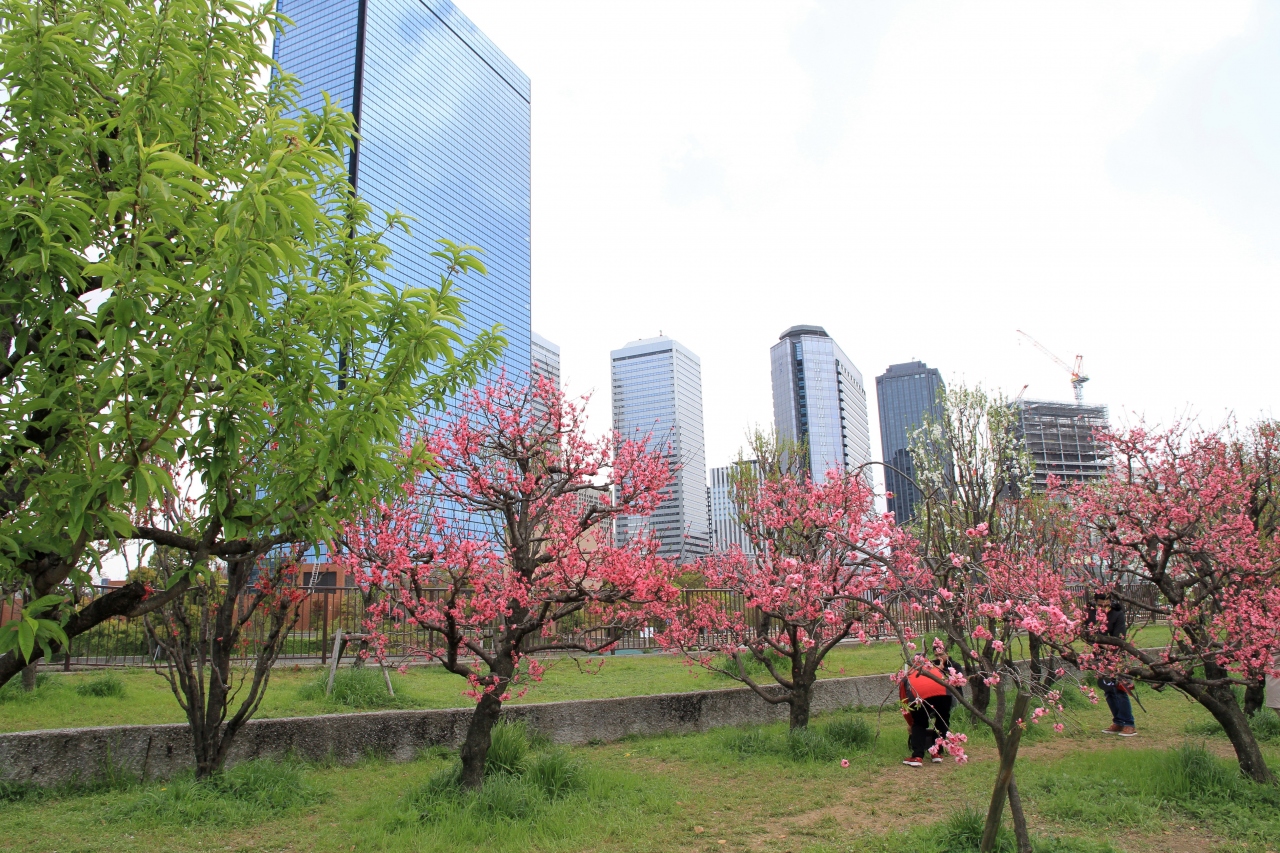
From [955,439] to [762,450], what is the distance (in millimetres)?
6364

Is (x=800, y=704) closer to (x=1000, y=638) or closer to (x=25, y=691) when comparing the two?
(x=1000, y=638)

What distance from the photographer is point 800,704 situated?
8914mm

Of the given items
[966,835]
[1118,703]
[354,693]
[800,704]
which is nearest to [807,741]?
[800,704]

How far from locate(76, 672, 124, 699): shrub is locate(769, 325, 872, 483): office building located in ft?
215

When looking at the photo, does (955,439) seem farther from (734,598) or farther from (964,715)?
(734,598)

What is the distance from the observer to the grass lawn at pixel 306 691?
24.8 feet

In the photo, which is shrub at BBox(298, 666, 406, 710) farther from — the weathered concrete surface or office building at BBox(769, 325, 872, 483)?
office building at BBox(769, 325, 872, 483)

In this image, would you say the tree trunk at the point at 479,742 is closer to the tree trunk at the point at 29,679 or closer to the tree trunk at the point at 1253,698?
the tree trunk at the point at 29,679

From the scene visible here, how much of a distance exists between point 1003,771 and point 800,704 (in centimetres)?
465

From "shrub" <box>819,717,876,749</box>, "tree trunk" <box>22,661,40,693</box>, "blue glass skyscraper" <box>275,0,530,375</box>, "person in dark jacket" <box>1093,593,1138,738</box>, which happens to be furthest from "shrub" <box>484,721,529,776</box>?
"blue glass skyscraper" <box>275,0,530,375</box>

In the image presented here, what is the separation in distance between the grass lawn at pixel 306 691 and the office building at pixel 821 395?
59.8 meters

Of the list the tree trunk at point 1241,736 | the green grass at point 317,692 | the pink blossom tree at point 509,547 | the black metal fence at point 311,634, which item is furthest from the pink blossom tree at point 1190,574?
A: the green grass at point 317,692

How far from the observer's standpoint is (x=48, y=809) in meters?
5.63

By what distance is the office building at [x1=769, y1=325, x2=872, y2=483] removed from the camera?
77938mm
